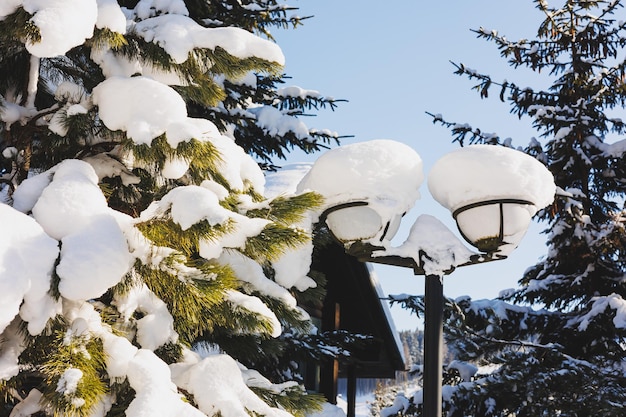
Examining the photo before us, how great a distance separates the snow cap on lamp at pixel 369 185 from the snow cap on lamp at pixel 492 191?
0.20m

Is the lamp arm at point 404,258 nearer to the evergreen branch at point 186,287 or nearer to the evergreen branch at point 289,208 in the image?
the evergreen branch at point 289,208

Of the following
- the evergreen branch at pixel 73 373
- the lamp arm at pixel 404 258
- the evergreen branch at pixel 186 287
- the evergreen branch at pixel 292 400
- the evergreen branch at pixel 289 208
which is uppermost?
the evergreen branch at pixel 289 208

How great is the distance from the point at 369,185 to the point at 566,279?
30.4ft

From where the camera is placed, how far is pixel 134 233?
2885 mm

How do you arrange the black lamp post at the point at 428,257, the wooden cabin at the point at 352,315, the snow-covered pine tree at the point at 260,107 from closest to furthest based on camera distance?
the black lamp post at the point at 428,257, the snow-covered pine tree at the point at 260,107, the wooden cabin at the point at 352,315

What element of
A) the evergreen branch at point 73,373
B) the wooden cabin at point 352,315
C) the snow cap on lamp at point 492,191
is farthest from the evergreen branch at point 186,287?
the wooden cabin at point 352,315

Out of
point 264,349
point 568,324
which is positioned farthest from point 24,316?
point 568,324

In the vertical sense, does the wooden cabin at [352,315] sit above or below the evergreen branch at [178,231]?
below

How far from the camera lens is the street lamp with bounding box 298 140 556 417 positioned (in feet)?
11.0

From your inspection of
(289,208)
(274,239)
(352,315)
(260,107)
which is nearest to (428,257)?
(289,208)

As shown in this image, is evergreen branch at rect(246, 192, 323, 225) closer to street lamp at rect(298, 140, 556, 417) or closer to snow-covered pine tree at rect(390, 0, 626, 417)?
street lamp at rect(298, 140, 556, 417)

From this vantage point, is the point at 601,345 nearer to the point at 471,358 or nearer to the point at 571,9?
the point at 471,358

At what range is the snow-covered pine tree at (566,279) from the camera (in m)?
9.27

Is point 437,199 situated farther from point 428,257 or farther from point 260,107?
point 260,107
